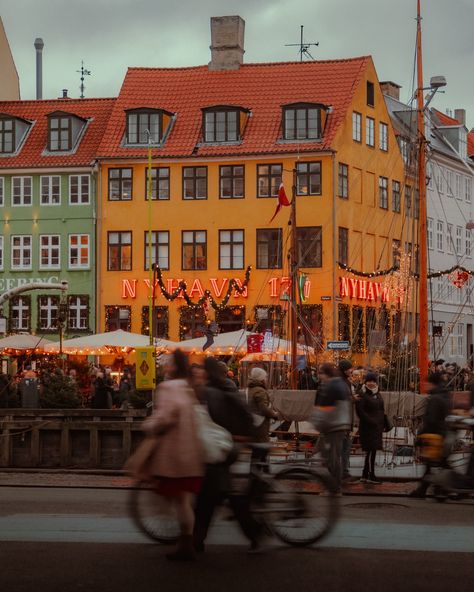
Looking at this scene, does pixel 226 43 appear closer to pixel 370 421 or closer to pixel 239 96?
pixel 239 96

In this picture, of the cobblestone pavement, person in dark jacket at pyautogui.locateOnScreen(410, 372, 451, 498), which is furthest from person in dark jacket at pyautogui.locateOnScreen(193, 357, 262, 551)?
the cobblestone pavement

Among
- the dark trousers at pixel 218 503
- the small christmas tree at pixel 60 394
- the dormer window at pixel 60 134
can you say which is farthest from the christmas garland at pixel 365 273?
the dark trousers at pixel 218 503

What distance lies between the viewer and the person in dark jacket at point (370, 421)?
72.7 feet

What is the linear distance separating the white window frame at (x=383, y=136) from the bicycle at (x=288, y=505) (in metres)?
52.2

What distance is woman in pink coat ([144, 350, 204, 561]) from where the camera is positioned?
11758mm

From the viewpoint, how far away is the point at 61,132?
203 ft

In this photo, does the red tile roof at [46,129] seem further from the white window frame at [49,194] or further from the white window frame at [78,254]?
the white window frame at [78,254]

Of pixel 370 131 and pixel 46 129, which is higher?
pixel 46 129

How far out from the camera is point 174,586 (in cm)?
1058

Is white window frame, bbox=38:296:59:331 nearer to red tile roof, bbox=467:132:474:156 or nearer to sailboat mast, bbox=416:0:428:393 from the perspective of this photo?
sailboat mast, bbox=416:0:428:393

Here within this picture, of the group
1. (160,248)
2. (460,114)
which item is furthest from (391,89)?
(160,248)

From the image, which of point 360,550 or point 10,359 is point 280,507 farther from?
point 10,359

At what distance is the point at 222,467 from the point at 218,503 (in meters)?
0.31

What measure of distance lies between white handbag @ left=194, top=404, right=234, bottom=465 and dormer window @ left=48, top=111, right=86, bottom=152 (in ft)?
165
